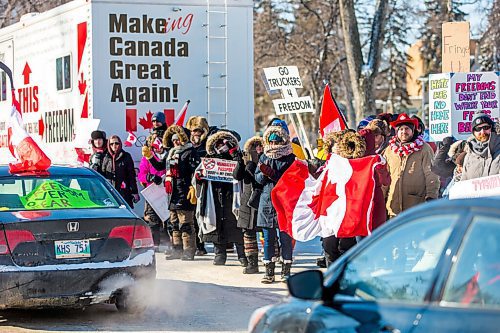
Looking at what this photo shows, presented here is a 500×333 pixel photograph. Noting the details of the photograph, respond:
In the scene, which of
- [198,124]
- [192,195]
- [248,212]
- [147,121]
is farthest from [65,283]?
[147,121]

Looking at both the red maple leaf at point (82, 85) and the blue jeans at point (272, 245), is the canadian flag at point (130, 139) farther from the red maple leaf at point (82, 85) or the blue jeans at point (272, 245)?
the blue jeans at point (272, 245)

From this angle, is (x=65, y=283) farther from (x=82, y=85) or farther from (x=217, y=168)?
(x=82, y=85)

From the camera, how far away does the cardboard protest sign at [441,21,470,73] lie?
1712 centimetres

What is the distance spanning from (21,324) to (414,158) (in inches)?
181

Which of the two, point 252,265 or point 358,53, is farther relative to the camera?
point 358,53

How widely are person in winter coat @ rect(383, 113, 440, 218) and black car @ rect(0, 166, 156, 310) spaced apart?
325 centimetres

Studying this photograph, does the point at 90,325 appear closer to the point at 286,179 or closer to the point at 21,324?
the point at 21,324

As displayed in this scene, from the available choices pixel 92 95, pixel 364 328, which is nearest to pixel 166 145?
pixel 92 95

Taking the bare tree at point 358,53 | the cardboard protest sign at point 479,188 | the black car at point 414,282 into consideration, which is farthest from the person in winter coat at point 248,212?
the bare tree at point 358,53

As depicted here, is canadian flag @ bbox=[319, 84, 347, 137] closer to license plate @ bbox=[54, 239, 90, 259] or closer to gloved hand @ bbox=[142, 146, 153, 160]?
gloved hand @ bbox=[142, 146, 153, 160]

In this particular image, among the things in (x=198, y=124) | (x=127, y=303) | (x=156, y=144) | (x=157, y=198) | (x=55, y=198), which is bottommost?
(x=127, y=303)

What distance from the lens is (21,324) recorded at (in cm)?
973

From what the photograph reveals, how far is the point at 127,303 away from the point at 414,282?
5.33m

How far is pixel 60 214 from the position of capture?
9586 millimetres
